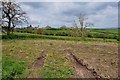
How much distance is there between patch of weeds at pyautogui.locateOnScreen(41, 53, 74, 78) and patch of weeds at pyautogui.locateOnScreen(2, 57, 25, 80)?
3.62 feet

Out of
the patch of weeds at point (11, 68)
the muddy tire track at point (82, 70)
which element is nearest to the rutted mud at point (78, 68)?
the muddy tire track at point (82, 70)

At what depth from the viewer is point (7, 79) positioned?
11141 mm

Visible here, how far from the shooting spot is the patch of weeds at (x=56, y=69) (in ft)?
37.6

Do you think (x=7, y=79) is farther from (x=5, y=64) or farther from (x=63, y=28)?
(x=63, y=28)

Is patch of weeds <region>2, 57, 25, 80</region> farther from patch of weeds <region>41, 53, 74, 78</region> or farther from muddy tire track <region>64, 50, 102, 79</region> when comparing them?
muddy tire track <region>64, 50, 102, 79</region>

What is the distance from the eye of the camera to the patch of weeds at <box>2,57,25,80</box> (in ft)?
37.7

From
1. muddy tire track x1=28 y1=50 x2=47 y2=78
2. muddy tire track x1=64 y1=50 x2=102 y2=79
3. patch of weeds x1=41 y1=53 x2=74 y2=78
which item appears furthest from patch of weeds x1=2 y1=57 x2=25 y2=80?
muddy tire track x1=64 y1=50 x2=102 y2=79

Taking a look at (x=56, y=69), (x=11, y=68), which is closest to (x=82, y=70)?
(x=56, y=69)

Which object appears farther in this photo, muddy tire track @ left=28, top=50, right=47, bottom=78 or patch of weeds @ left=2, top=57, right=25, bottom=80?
muddy tire track @ left=28, top=50, right=47, bottom=78

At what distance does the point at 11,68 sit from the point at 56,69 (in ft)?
6.89

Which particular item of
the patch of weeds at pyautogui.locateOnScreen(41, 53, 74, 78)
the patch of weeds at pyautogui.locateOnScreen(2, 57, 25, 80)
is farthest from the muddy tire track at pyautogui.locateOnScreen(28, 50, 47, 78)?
the patch of weeds at pyautogui.locateOnScreen(2, 57, 25, 80)

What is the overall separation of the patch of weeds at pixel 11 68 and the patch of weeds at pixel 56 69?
3.62ft

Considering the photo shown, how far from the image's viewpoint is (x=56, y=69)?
12391mm

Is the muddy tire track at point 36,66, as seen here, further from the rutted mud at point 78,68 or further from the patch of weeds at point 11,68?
the patch of weeds at point 11,68
